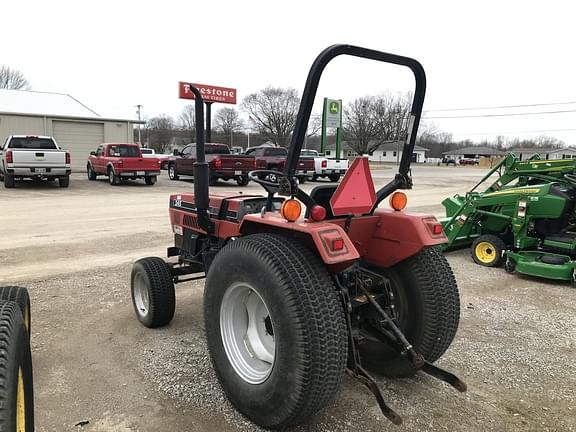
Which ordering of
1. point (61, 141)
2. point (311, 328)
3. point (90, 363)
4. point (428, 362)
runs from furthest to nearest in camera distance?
point (61, 141) → point (90, 363) → point (428, 362) → point (311, 328)

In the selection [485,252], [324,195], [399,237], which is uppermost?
[324,195]

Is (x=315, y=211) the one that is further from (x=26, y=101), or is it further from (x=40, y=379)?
(x=26, y=101)

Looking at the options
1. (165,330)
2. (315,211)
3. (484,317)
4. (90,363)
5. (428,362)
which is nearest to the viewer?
(315,211)

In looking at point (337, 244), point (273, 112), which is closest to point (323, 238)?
point (337, 244)

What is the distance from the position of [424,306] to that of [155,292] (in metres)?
2.15

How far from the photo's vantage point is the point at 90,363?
335 centimetres

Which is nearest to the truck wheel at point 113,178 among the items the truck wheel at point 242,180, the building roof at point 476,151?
the truck wheel at point 242,180

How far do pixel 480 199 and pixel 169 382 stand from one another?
209 inches

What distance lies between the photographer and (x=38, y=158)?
1530 cm

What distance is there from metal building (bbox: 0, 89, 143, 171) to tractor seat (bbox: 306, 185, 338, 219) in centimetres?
2460

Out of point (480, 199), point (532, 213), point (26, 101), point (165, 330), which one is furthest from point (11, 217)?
point (26, 101)

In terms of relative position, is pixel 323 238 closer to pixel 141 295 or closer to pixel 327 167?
pixel 141 295

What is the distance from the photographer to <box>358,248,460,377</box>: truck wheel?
115 inches

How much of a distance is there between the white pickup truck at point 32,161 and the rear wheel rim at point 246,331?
1495 centimetres
